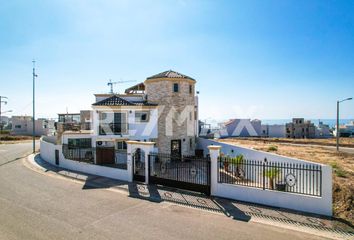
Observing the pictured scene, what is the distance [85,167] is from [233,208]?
1152 cm

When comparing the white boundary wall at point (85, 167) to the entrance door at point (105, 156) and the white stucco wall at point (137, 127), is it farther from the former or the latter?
the white stucco wall at point (137, 127)

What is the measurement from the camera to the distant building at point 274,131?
256ft

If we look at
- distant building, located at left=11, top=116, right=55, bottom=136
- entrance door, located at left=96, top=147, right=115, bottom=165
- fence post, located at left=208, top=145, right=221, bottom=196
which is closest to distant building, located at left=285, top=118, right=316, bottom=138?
entrance door, located at left=96, top=147, right=115, bottom=165

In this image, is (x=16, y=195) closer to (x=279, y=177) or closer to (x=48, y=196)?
(x=48, y=196)

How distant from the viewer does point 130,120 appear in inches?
870

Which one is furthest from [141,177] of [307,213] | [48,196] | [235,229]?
[307,213]

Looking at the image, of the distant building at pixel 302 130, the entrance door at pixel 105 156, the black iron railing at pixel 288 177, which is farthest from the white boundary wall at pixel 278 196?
the distant building at pixel 302 130

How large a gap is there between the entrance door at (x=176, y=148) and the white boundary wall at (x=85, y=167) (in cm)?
898

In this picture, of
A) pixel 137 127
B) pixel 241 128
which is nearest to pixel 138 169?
pixel 137 127

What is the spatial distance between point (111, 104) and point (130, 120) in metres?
2.32

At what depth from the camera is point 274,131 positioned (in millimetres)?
79000

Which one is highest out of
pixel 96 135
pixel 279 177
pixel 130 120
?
pixel 130 120

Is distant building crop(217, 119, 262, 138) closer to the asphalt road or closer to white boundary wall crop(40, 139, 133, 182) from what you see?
white boundary wall crop(40, 139, 133, 182)

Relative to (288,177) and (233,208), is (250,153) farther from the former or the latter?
(233,208)
